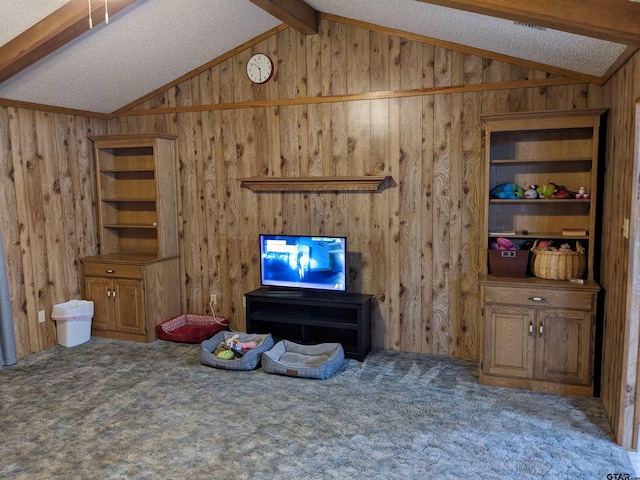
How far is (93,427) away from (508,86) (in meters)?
3.93

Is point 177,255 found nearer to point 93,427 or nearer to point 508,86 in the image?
point 93,427

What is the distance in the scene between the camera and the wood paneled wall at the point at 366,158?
4234 millimetres

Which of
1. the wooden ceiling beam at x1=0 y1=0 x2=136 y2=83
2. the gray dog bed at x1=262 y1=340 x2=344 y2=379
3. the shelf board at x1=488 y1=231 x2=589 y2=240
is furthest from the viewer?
the gray dog bed at x1=262 y1=340 x2=344 y2=379

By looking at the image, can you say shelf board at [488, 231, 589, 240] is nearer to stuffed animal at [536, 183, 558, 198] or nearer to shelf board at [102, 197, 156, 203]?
stuffed animal at [536, 183, 558, 198]

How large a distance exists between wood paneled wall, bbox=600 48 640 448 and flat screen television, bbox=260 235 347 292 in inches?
78.8

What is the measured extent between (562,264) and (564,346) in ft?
1.90

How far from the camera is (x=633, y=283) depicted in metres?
2.77

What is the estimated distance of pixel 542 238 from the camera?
389 centimetres

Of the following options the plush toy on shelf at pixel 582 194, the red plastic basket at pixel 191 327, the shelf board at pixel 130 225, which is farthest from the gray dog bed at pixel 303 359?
the plush toy on shelf at pixel 582 194

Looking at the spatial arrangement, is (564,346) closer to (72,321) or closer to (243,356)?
(243,356)

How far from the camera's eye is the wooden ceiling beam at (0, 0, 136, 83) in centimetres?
339

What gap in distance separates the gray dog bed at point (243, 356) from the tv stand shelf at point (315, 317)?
15 cm

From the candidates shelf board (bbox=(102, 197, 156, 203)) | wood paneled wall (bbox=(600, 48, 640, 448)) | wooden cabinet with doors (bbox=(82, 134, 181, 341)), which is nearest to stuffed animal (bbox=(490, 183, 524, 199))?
wood paneled wall (bbox=(600, 48, 640, 448))

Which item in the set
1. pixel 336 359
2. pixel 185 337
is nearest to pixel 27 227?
pixel 185 337
